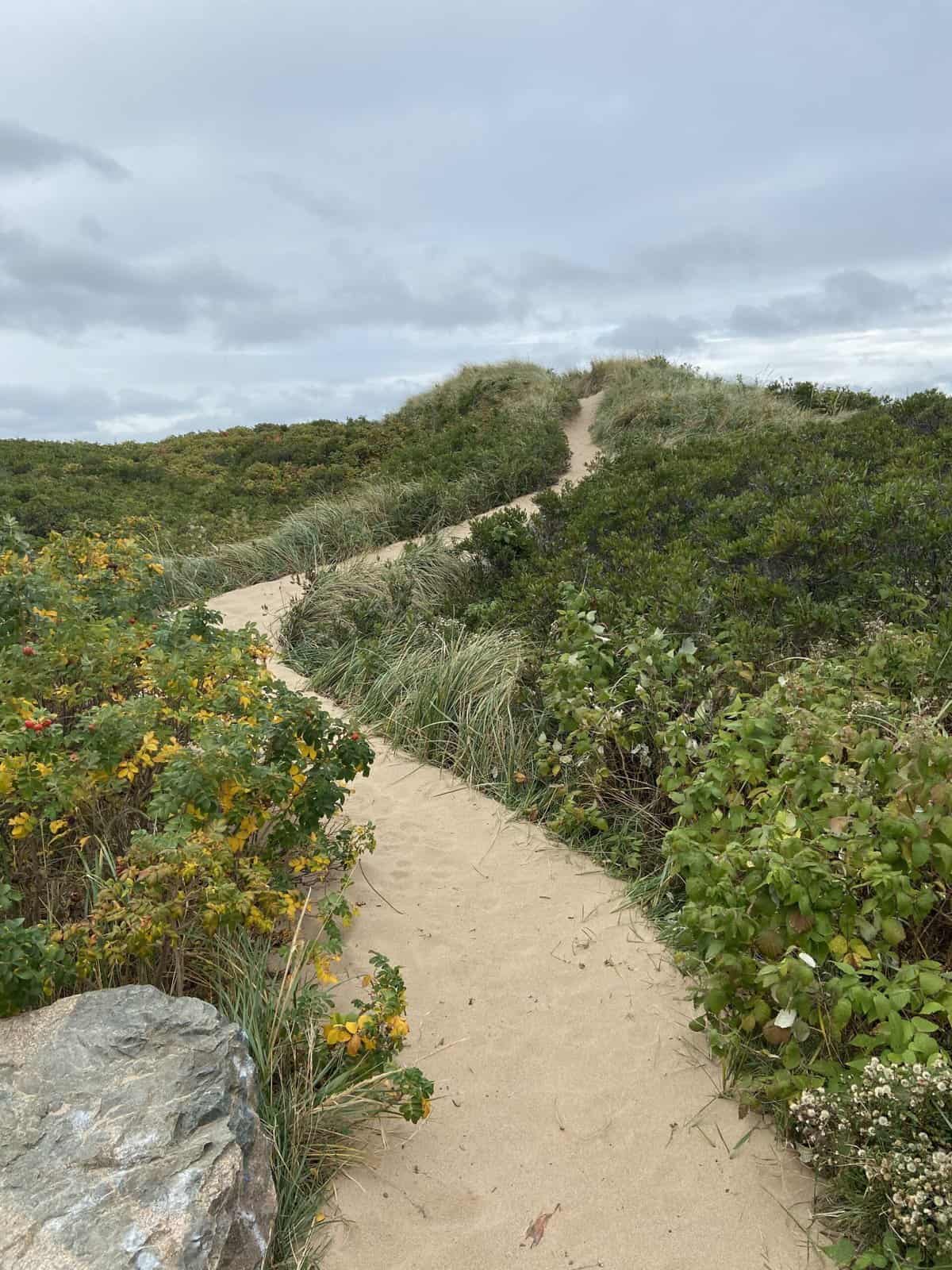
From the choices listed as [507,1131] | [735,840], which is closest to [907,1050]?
[735,840]

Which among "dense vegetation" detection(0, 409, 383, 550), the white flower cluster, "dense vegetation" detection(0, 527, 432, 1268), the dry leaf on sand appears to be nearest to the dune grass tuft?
"dense vegetation" detection(0, 409, 383, 550)

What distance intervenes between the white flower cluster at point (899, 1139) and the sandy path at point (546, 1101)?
302mm

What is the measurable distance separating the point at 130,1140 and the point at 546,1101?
5.35ft

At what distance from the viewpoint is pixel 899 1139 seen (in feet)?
8.94

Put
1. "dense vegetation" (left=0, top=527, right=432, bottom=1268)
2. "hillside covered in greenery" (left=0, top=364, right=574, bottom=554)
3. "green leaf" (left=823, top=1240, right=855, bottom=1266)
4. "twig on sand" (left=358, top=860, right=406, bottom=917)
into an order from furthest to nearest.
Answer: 1. "hillside covered in greenery" (left=0, top=364, right=574, bottom=554)
2. "twig on sand" (left=358, top=860, right=406, bottom=917)
3. "dense vegetation" (left=0, top=527, right=432, bottom=1268)
4. "green leaf" (left=823, top=1240, right=855, bottom=1266)

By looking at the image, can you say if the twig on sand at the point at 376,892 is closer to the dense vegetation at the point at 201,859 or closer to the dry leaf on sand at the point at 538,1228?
the dense vegetation at the point at 201,859

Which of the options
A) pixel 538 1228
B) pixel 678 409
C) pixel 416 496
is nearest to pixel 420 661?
pixel 538 1228

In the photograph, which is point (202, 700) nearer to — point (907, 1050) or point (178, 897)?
point (178, 897)

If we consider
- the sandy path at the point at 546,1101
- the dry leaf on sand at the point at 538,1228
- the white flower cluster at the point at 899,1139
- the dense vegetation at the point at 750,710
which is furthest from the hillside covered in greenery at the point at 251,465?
the white flower cluster at the point at 899,1139

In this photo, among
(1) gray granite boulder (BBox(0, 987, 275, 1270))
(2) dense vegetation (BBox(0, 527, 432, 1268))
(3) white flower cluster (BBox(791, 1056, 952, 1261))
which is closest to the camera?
(1) gray granite boulder (BBox(0, 987, 275, 1270))

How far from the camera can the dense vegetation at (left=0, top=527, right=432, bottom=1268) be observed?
309 cm

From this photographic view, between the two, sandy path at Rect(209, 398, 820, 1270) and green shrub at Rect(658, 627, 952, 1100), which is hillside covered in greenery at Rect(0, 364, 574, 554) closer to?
sandy path at Rect(209, 398, 820, 1270)

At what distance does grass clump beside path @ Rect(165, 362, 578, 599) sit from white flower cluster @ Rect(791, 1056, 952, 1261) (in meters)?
8.22

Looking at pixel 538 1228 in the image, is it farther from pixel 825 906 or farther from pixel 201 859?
pixel 201 859
